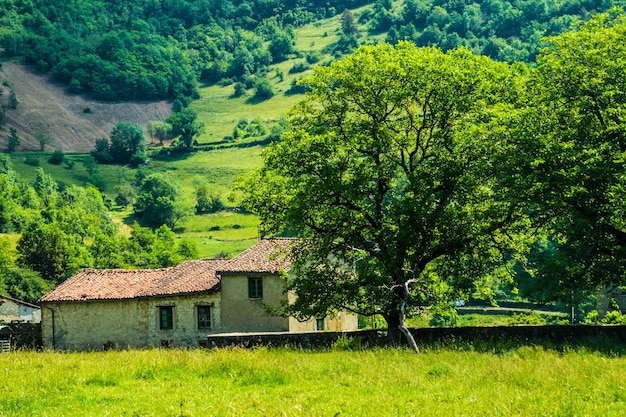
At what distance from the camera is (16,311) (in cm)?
7931

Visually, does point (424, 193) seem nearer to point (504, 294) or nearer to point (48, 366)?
point (48, 366)

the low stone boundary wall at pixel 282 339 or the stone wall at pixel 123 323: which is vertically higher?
the low stone boundary wall at pixel 282 339

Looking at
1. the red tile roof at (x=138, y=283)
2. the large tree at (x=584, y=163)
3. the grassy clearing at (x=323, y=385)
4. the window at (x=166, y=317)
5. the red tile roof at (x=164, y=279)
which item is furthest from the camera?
the window at (x=166, y=317)

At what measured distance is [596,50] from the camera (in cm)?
3033

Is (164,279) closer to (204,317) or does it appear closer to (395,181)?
(204,317)

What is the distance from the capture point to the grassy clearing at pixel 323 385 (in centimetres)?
1500

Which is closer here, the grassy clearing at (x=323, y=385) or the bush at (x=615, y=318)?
the grassy clearing at (x=323, y=385)

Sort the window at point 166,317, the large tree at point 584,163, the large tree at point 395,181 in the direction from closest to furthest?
the large tree at point 584,163 < the large tree at point 395,181 < the window at point 166,317

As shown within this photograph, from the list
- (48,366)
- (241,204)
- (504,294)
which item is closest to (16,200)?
(504,294)

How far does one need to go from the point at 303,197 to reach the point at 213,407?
671 inches

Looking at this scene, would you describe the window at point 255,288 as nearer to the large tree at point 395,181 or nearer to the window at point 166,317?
the window at point 166,317

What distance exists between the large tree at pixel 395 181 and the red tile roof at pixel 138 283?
21.1 m

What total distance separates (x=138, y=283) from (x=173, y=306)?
5200 millimetres

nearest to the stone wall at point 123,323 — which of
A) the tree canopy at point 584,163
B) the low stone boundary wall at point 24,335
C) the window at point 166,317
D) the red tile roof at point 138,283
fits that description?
the window at point 166,317
